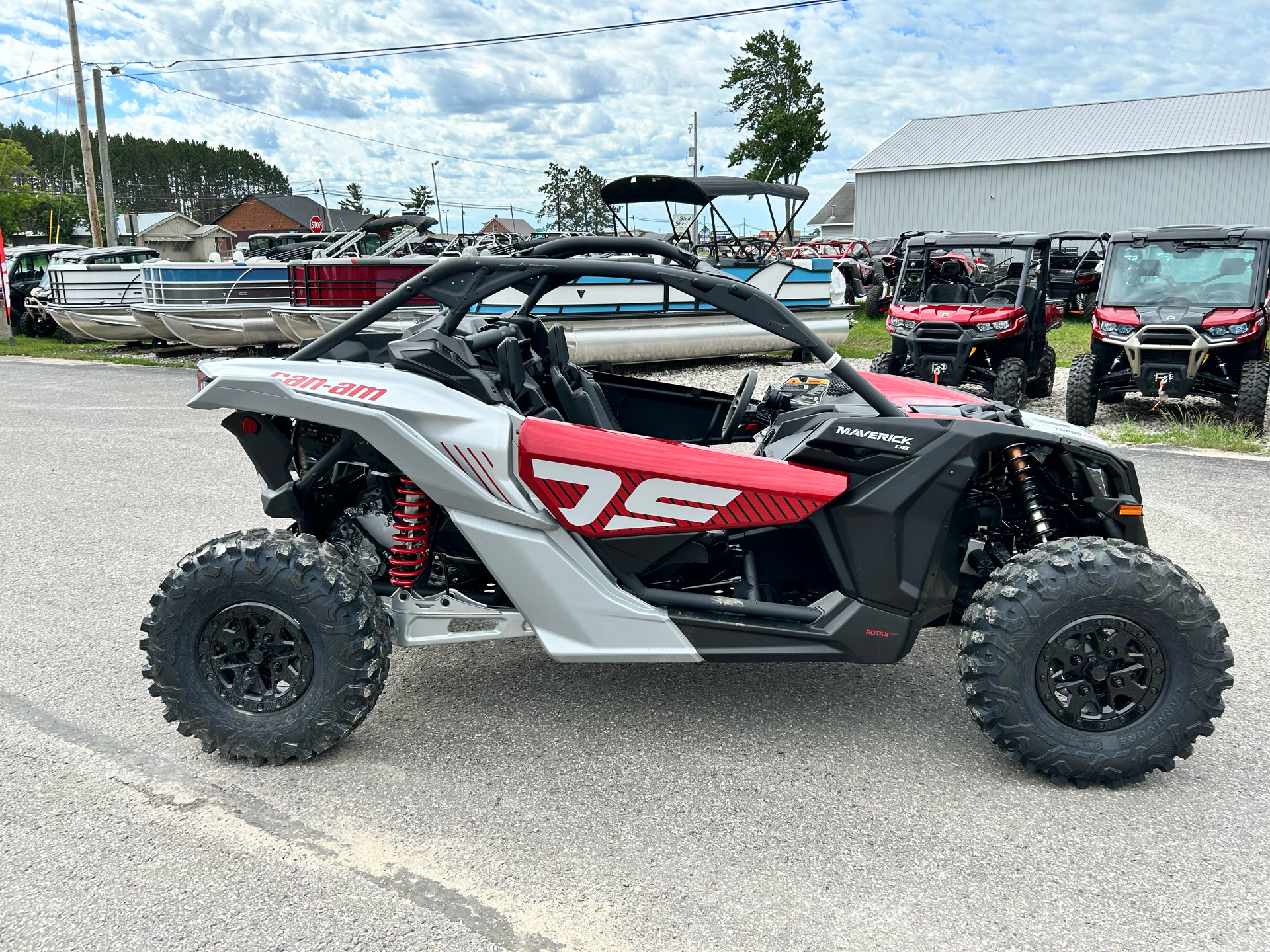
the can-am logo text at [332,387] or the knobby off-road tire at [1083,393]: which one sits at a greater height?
the can-am logo text at [332,387]

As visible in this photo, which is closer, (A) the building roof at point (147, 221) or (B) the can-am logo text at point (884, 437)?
(B) the can-am logo text at point (884, 437)

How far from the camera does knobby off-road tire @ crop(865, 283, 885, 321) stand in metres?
22.3

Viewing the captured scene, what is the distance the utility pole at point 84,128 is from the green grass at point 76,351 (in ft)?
31.5

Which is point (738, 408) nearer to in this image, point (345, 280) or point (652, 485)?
point (652, 485)

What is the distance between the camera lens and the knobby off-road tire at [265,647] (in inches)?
127

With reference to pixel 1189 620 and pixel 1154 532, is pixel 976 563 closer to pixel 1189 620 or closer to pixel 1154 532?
pixel 1189 620

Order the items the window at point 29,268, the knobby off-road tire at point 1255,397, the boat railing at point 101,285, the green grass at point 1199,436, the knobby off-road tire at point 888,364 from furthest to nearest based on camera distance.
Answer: the window at point 29,268, the boat railing at point 101,285, the knobby off-road tire at point 888,364, the knobby off-road tire at point 1255,397, the green grass at point 1199,436

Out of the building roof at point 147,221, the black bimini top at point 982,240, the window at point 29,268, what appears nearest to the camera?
the black bimini top at point 982,240

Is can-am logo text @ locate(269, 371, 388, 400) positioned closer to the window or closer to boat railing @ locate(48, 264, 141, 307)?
boat railing @ locate(48, 264, 141, 307)

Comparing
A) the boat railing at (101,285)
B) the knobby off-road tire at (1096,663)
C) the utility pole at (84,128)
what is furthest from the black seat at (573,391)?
the utility pole at (84,128)

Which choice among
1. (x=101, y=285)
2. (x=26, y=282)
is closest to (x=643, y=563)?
(x=101, y=285)

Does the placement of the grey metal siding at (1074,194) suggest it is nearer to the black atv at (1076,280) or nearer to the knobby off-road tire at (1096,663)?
the black atv at (1076,280)

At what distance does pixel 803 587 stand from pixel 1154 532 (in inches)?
140

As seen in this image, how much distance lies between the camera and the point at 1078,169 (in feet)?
129
